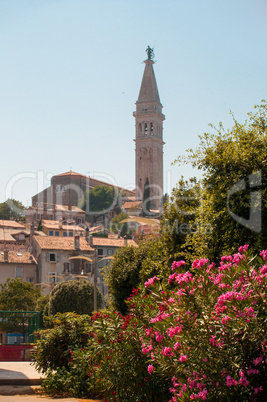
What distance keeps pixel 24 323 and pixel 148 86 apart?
145 m

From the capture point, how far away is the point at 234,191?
12.2m

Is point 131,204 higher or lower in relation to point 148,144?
lower

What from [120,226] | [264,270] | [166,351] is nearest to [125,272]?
[166,351]

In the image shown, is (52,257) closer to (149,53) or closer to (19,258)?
(19,258)

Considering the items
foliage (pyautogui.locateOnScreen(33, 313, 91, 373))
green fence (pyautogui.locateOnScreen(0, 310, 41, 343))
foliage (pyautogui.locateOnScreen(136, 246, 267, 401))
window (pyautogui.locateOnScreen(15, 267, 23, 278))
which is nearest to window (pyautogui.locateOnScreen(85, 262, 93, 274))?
window (pyautogui.locateOnScreen(15, 267, 23, 278))

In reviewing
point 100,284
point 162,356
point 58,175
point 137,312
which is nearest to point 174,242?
point 137,312

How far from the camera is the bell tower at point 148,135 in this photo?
519ft

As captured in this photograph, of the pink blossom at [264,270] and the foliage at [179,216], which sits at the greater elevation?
the foliage at [179,216]

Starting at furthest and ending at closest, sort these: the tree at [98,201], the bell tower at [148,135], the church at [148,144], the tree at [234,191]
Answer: the bell tower at [148,135] < the church at [148,144] < the tree at [98,201] < the tree at [234,191]

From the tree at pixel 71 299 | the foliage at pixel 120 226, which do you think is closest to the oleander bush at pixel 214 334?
the tree at pixel 71 299

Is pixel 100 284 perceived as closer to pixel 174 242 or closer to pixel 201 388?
pixel 174 242

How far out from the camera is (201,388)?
646cm

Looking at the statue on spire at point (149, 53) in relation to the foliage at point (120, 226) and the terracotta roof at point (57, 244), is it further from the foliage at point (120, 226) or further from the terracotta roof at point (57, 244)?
the terracotta roof at point (57, 244)

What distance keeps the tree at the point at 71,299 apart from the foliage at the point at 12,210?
95.1 m
